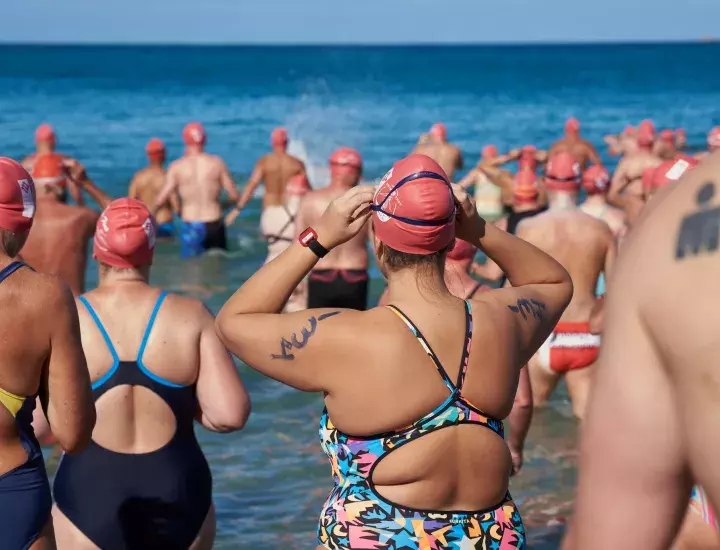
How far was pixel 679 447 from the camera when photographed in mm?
1364

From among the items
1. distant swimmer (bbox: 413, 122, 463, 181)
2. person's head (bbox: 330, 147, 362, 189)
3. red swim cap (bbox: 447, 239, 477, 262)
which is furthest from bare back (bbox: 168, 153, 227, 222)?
red swim cap (bbox: 447, 239, 477, 262)

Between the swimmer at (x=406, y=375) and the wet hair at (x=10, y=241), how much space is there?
0.72 meters

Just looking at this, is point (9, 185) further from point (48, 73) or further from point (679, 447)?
point (48, 73)

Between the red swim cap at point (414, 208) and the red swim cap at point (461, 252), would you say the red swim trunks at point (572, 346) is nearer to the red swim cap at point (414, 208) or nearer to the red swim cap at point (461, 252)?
the red swim cap at point (461, 252)

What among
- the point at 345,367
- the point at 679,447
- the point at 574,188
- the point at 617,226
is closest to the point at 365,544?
the point at 345,367

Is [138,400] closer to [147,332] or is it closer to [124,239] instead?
[147,332]

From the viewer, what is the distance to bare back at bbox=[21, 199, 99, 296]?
7082mm

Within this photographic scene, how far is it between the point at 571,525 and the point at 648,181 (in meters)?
6.04

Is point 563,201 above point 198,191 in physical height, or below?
above

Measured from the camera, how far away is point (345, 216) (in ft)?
10.1

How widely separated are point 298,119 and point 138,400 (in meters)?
55.6

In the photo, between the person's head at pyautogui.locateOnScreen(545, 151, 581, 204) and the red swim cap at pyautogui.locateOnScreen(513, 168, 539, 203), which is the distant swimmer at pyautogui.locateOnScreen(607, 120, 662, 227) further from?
the person's head at pyautogui.locateOnScreen(545, 151, 581, 204)

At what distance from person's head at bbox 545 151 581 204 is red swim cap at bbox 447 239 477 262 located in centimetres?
199

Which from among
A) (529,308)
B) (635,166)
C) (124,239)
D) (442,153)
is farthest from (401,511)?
(635,166)
